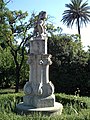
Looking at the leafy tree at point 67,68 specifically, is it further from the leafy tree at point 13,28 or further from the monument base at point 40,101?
the monument base at point 40,101

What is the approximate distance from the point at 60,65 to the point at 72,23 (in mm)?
19008

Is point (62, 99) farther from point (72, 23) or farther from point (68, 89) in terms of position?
point (72, 23)

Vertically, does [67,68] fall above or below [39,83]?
above

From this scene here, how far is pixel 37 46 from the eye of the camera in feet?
40.1

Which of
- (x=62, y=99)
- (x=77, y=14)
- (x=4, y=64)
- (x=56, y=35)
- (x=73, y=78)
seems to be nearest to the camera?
(x=62, y=99)

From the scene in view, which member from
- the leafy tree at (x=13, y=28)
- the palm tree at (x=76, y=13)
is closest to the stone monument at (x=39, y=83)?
the leafy tree at (x=13, y=28)

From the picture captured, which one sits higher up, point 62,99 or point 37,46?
point 37,46

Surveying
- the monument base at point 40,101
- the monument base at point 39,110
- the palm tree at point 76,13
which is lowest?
the monument base at point 39,110

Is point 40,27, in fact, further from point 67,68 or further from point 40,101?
point 67,68

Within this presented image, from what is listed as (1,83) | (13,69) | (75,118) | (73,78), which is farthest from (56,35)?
(75,118)

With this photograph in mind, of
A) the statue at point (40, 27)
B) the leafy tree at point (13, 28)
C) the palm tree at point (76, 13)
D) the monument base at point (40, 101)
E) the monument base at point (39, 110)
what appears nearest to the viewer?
the monument base at point (39, 110)

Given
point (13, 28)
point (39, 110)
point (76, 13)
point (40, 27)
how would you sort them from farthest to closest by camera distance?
point (76, 13), point (13, 28), point (40, 27), point (39, 110)

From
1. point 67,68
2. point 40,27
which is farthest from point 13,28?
point 40,27

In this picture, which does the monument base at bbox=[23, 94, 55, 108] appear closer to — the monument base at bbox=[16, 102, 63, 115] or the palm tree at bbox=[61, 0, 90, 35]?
the monument base at bbox=[16, 102, 63, 115]
